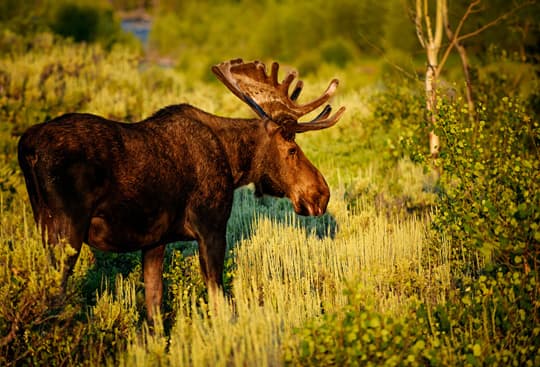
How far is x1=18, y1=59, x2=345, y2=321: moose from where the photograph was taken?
522cm

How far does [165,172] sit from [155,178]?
0.45ft

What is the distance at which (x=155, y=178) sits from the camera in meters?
5.72

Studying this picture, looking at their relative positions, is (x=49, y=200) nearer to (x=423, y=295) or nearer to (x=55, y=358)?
(x=55, y=358)

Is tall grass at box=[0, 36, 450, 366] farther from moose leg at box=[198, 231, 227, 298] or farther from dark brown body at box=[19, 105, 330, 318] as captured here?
dark brown body at box=[19, 105, 330, 318]

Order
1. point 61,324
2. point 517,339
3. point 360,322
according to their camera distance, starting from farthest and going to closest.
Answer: point 61,324 → point 517,339 → point 360,322

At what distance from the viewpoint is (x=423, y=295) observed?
6762mm

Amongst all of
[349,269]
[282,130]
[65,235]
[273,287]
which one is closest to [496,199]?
[349,269]

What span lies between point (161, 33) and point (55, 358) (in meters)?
70.0

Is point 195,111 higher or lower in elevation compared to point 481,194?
higher

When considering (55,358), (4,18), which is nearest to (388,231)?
(55,358)

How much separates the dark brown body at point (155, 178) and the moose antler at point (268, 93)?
0.14 meters

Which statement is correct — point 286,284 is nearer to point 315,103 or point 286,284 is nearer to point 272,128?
point 272,128

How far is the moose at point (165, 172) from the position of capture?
522 cm

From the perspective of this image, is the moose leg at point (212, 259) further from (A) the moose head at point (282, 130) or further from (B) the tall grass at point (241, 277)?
(A) the moose head at point (282, 130)
